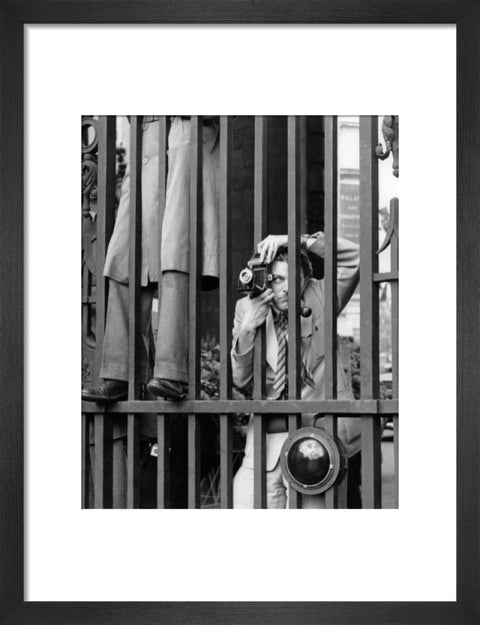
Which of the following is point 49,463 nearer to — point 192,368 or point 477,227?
point 192,368

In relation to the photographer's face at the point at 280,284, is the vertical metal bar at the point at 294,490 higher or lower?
lower

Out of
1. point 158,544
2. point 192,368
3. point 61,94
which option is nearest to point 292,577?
point 158,544

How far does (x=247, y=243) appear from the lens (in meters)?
1.84

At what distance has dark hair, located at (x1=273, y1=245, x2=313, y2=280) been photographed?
1.83m

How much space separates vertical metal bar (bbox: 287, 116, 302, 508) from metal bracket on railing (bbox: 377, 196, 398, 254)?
18cm

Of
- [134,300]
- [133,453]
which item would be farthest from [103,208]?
[133,453]

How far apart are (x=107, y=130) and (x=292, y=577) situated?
3.30 feet

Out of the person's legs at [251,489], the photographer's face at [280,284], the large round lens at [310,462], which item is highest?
the photographer's face at [280,284]

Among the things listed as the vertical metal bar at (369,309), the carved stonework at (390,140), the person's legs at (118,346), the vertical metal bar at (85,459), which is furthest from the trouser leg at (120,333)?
the carved stonework at (390,140)

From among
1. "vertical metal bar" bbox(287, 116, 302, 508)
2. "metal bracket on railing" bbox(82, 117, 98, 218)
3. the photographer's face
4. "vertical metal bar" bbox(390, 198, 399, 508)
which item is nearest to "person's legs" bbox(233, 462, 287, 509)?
"vertical metal bar" bbox(287, 116, 302, 508)

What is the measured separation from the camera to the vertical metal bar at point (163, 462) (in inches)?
71.6

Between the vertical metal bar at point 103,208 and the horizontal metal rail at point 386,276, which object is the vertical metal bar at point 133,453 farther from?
the horizontal metal rail at point 386,276

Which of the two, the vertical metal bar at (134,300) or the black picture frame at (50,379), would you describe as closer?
the black picture frame at (50,379)

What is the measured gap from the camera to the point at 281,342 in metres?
1.85
